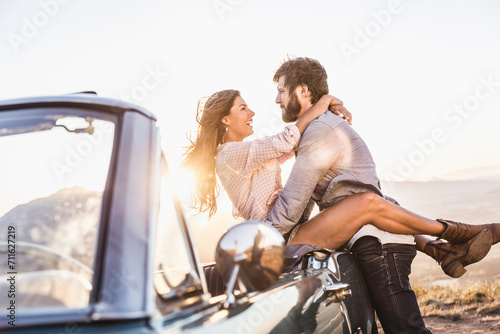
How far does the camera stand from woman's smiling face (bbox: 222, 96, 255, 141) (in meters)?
5.18

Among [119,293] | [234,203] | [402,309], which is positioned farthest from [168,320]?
[234,203]

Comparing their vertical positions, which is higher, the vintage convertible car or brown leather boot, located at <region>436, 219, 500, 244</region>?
the vintage convertible car

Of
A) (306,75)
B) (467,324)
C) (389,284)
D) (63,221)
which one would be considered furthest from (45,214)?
(467,324)

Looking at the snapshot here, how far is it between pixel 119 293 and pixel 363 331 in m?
2.05

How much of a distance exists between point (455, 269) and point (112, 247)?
359cm

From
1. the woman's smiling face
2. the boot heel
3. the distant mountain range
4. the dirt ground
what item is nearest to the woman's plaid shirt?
the woman's smiling face

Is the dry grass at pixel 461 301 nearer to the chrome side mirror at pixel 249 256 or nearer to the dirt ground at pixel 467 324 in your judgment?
the dirt ground at pixel 467 324

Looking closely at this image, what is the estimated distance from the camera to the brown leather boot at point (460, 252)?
405 cm

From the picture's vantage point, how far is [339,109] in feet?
15.3

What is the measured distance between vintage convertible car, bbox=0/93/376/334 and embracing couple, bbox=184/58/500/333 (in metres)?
1.50

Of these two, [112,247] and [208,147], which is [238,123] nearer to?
[208,147]

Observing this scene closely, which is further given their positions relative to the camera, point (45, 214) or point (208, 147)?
point (208, 147)

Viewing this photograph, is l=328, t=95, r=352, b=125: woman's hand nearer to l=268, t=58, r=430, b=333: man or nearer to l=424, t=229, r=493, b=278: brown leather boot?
l=268, t=58, r=430, b=333: man

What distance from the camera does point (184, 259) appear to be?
1.65 metres
